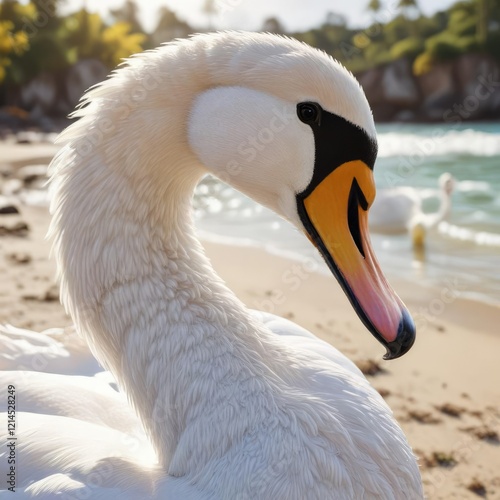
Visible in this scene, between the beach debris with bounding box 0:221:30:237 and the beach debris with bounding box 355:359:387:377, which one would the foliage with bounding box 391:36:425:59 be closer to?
the beach debris with bounding box 0:221:30:237

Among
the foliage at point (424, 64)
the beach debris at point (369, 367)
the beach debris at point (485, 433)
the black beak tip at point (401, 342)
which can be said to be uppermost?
the black beak tip at point (401, 342)

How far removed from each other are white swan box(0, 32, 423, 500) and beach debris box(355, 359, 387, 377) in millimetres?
2209

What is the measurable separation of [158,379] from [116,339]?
0.58 ft

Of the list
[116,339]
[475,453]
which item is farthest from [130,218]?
[475,453]

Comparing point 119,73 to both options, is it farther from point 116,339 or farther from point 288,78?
point 116,339

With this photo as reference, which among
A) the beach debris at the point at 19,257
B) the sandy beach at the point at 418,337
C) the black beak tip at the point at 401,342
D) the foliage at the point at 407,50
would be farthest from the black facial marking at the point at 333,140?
the foliage at the point at 407,50

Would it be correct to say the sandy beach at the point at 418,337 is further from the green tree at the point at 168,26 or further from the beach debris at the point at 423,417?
the green tree at the point at 168,26

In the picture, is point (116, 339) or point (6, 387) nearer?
point (116, 339)

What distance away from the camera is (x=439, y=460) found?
3.32 meters

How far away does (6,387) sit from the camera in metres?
2.20

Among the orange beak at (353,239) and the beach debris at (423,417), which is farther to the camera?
the beach debris at (423,417)

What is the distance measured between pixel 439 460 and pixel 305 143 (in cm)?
206

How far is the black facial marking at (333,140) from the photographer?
1.85 meters

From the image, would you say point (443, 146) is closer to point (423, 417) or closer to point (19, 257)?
point (19, 257)
